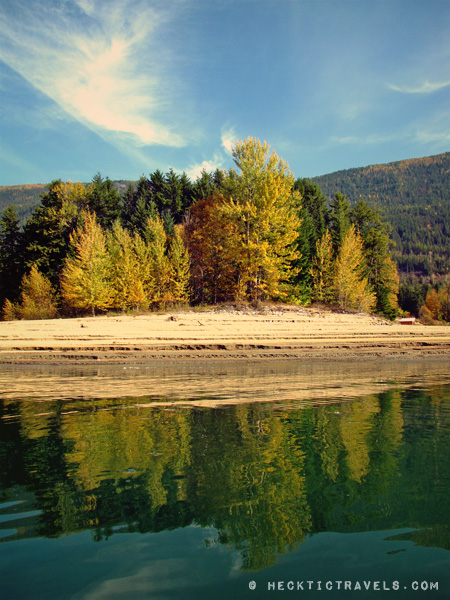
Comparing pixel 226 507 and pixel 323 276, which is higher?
pixel 323 276

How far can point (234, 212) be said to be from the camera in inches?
1067

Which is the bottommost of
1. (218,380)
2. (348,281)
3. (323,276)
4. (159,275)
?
(218,380)

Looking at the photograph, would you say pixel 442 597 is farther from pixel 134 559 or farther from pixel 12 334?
pixel 12 334

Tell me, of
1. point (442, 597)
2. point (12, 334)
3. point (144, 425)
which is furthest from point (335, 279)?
point (442, 597)

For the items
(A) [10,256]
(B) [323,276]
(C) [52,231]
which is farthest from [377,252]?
(A) [10,256]

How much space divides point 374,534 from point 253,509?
0.84 metres

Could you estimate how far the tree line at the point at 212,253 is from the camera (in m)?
28.2

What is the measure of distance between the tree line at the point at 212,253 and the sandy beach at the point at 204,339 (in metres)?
7.41

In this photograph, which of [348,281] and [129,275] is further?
[348,281]

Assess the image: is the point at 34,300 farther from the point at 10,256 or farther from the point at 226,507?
the point at 226,507

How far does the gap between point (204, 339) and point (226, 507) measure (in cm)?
1462

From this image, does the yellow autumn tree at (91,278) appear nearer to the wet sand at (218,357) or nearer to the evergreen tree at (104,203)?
the wet sand at (218,357)

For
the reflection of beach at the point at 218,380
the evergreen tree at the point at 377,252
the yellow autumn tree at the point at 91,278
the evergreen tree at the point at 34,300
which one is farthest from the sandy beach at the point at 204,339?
the evergreen tree at the point at 377,252

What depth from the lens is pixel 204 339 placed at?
690 inches
